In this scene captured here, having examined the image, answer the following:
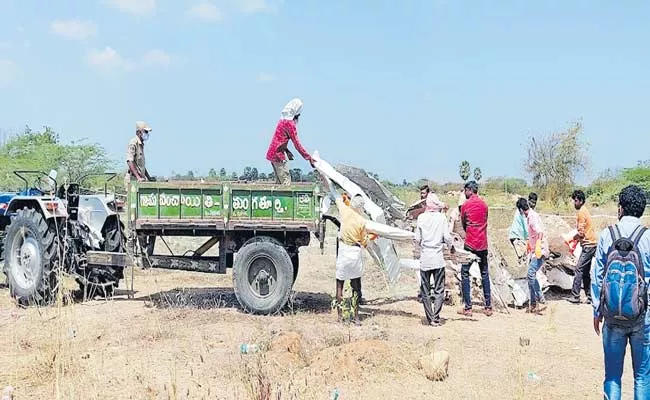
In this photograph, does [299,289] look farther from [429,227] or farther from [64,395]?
[64,395]

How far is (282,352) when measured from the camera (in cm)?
652

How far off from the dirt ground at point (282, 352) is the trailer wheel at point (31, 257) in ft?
1.04

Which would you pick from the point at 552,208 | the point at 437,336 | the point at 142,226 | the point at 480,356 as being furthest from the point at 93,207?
the point at 552,208

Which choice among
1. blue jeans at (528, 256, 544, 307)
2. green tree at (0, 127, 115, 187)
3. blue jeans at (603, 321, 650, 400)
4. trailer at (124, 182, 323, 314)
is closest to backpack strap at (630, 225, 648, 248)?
blue jeans at (603, 321, 650, 400)

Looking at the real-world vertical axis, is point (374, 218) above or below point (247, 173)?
below

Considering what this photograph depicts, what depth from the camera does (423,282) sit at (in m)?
8.74

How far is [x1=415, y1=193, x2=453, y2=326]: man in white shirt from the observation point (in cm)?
864

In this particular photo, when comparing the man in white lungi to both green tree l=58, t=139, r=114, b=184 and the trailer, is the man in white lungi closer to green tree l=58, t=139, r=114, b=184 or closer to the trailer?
the trailer

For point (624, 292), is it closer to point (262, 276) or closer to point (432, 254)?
point (432, 254)

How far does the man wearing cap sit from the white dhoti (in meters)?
2.89

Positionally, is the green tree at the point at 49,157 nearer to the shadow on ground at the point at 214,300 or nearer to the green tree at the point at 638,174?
the shadow on ground at the point at 214,300

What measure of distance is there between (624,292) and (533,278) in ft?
17.5

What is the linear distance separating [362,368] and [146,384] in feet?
6.21

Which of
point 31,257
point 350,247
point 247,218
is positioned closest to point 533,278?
point 350,247
